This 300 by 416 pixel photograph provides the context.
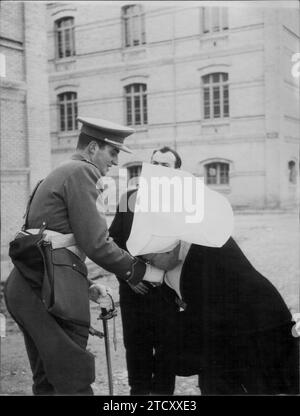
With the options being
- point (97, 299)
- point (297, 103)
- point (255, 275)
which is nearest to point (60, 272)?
point (97, 299)

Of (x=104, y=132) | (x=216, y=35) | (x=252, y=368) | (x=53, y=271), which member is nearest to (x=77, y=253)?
(x=53, y=271)

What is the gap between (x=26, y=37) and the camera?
274cm

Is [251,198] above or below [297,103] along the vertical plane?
below

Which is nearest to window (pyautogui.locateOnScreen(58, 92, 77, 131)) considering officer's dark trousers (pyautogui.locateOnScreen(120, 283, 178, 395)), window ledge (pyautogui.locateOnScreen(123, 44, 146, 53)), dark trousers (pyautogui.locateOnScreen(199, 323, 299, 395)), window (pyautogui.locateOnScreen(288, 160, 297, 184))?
window ledge (pyautogui.locateOnScreen(123, 44, 146, 53))

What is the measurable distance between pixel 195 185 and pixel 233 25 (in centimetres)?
100

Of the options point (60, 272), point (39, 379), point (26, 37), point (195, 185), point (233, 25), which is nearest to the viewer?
point (60, 272)

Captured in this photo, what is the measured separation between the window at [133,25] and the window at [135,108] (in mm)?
264

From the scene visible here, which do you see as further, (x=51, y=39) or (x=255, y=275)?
(x=51, y=39)

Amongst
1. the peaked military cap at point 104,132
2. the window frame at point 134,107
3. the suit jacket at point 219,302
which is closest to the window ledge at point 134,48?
the window frame at point 134,107

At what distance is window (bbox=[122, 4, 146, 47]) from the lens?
2.52 meters

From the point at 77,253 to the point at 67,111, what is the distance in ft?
3.49

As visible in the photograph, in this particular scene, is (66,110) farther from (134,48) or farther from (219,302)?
(219,302)

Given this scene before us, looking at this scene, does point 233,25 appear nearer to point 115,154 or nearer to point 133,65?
point 133,65

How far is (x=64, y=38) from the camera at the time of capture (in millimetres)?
2719
